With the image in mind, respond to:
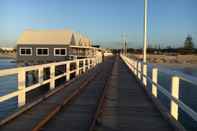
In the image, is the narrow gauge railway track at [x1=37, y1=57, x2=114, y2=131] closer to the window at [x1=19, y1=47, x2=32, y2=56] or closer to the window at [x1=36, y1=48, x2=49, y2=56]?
the window at [x1=36, y1=48, x2=49, y2=56]

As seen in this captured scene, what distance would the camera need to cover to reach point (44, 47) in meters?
66.5

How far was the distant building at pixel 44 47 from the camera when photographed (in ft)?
212

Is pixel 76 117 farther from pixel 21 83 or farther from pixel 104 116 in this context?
pixel 21 83

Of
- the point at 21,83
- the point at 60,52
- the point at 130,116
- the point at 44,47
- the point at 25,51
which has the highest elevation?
the point at 44,47

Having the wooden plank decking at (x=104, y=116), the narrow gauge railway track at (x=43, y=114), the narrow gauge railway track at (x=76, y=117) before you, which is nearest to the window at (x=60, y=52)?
the narrow gauge railway track at (x=43, y=114)

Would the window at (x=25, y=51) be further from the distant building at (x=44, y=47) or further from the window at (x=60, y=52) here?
the window at (x=60, y=52)

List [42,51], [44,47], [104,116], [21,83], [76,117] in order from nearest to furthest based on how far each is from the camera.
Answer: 1. [76,117]
2. [104,116]
3. [21,83]
4. [42,51]
5. [44,47]

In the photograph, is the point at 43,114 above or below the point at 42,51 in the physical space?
below

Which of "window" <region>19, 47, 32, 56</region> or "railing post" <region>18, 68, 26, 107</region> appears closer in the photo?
"railing post" <region>18, 68, 26, 107</region>

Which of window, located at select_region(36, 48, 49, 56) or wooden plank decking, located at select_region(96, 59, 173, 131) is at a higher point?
window, located at select_region(36, 48, 49, 56)

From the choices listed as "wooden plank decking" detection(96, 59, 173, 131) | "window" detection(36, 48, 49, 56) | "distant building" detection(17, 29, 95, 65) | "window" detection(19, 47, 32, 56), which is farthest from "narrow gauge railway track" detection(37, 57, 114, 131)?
"window" detection(19, 47, 32, 56)

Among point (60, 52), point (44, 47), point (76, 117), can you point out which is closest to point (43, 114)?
point (76, 117)

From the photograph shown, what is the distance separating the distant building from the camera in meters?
64.5

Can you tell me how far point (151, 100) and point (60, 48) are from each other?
2111 inches
